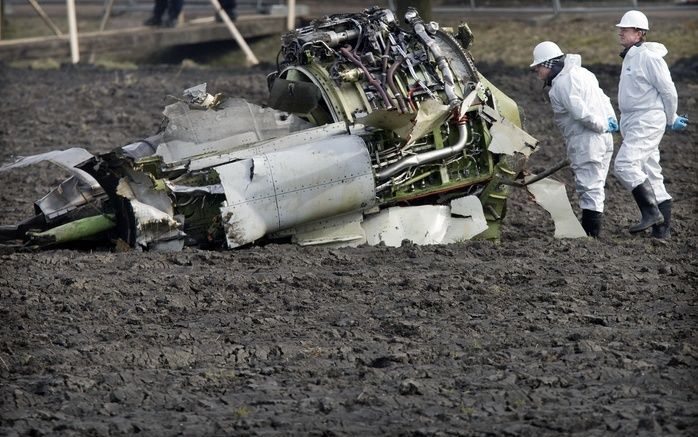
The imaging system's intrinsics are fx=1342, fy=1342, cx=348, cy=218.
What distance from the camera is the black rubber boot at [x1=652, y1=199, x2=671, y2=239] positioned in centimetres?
1216

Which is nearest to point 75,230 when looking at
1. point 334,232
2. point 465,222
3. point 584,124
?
point 334,232

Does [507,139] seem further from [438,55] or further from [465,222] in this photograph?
[438,55]

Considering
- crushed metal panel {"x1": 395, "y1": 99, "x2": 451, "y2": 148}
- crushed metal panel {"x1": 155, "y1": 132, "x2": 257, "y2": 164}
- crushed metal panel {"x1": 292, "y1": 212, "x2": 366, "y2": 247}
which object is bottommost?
crushed metal panel {"x1": 292, "y1": 212, "x2": 366, "y2": 247}

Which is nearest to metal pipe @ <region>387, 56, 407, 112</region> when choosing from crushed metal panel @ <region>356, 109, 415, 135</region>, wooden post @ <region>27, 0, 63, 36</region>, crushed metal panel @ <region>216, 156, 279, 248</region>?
crushed metal panel @ <region>356, 109, 415, 135</region>

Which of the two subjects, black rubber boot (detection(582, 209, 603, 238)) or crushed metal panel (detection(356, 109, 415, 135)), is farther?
black rubber boot (detection(582, 209, 603, 238))

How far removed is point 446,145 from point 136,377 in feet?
14.3

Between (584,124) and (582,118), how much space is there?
0.45 ft

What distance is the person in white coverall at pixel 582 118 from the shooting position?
11.8m

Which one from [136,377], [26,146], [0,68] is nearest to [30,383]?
[136,377]

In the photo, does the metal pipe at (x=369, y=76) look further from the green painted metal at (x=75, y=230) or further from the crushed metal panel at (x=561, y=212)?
the green painted metal at (x=75, y=230)

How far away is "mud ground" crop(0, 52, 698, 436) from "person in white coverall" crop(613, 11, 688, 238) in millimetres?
459

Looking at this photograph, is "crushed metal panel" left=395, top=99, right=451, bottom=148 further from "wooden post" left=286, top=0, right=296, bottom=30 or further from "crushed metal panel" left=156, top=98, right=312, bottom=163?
"wooden post" left=286, top=0, right=296, bottom=30

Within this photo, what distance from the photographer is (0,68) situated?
2202 cm

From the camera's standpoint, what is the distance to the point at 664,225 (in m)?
12.2
